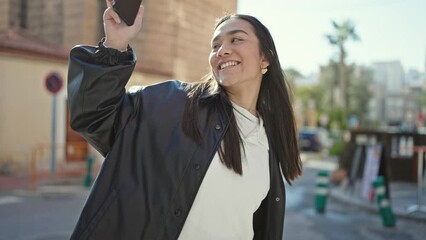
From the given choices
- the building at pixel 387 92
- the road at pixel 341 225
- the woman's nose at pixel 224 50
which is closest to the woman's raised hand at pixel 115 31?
the woman's nose at pixel 224 50

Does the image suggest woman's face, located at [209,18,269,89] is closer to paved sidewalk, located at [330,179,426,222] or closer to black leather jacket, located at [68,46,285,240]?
black leather jacket, located at [68,46,285,240]

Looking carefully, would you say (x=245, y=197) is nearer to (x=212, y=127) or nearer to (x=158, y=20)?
(x=212, y=127)

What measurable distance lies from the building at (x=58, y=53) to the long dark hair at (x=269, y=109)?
11.3m

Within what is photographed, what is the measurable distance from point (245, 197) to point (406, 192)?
1122 cm

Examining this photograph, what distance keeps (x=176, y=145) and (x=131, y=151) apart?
16 centimetres

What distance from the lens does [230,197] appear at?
5.69 ft

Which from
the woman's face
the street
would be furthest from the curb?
the woman's face

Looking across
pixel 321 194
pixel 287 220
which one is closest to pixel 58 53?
pixel 321 194

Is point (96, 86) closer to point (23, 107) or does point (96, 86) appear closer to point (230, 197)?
point (230, 197)

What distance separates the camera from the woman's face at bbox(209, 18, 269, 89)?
75.0 inches

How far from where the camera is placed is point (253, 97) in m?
2.05

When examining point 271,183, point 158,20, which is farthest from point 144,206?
point 158,20

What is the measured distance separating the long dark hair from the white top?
0.19 ft

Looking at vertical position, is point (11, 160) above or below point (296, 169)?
below
